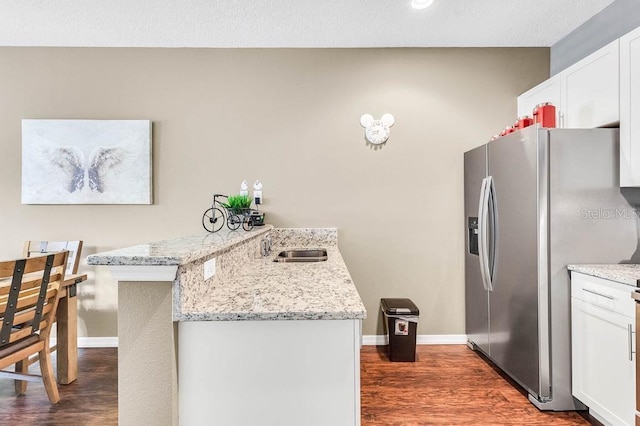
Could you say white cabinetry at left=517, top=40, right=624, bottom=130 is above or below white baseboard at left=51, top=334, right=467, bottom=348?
above

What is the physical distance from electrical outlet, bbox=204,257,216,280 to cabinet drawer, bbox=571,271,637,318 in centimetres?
198

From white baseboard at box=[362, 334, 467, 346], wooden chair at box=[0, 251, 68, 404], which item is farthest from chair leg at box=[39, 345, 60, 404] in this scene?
white baseboard at box=[362, 334, 467, 346]

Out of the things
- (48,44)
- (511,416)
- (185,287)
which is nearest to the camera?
(185,287)

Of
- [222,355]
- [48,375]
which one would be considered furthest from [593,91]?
[48,375]

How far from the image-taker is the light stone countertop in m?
1.14

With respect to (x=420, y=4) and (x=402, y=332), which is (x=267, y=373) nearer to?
(x=402, y=332)

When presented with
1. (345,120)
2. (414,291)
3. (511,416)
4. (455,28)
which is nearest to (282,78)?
(345,120)

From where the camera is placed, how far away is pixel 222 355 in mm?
1181

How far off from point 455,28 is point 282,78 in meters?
1.55

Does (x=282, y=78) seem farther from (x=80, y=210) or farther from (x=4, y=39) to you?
(x=4, y=39)

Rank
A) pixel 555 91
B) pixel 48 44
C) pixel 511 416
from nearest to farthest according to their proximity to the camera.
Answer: pixel 511 416 → pixel 555 91 → pixel 48 44

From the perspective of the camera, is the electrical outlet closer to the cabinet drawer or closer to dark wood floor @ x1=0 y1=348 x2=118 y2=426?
dark wood floor @ x1=0 y1=348 x2=118 y2=426

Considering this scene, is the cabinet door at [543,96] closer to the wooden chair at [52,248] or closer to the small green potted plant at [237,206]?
the small green potted plant at [237,206]

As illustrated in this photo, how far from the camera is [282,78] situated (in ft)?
10.9
